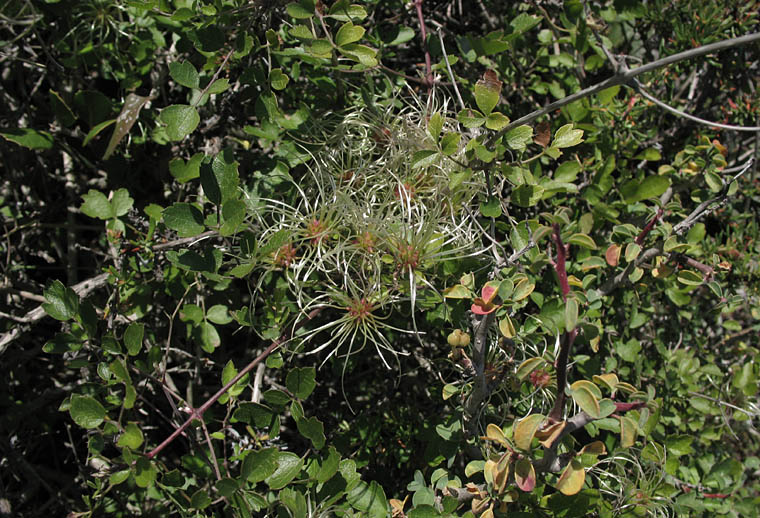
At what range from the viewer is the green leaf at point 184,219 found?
1.00 m

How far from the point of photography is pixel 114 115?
1352 millimetres

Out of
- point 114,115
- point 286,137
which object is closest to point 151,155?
point 114,115

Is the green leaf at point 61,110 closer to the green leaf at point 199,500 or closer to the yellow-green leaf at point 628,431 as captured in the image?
the green leaf at point 199,500

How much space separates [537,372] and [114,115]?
3.69 feet

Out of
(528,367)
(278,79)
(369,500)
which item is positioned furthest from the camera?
(278,79)

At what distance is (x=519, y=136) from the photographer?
93 centimetres

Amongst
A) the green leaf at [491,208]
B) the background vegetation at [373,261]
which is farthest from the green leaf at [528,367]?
the green leaf at [491,208]

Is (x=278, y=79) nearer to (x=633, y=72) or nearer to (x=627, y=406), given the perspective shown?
(x=633, y=72)

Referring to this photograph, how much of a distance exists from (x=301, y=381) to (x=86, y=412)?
0.35m

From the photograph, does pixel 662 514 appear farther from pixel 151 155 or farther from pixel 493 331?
pixel 151 155

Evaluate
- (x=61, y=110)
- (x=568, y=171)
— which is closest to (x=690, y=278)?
(x=568, y=171)

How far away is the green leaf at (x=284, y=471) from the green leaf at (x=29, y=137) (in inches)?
35.8

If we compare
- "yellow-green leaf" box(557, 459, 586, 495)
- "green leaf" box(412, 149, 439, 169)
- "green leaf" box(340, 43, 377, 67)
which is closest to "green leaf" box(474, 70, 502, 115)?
"green leaf" box(412, 149, 439, 169)

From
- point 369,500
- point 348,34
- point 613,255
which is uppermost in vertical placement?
point 348,34
